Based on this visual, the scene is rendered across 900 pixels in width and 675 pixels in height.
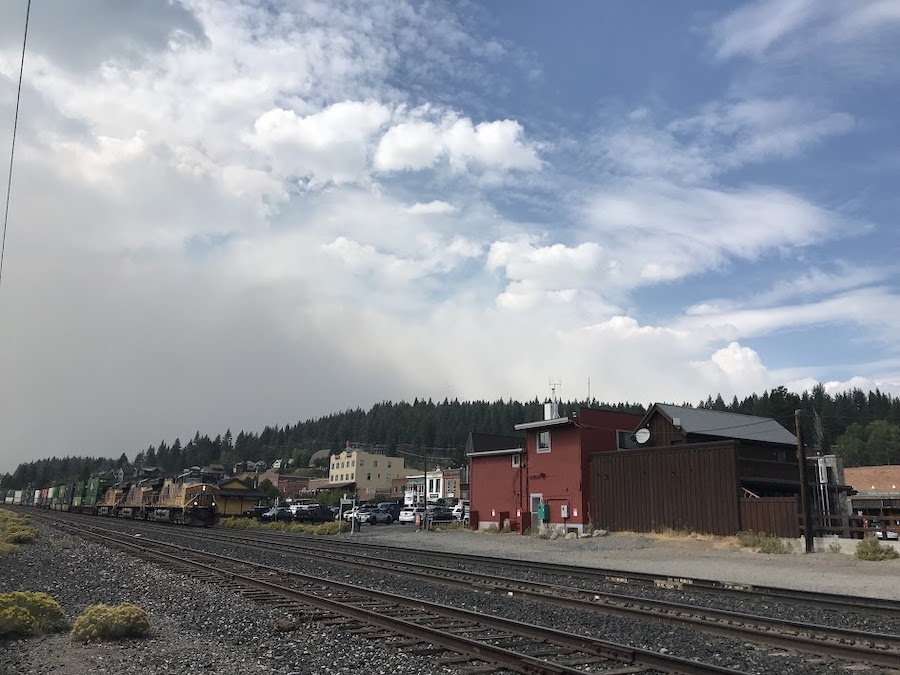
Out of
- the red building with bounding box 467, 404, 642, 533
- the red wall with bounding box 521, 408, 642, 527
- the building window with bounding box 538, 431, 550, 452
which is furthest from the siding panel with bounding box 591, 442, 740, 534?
the building window with bounding box 538, 431, 550, 452

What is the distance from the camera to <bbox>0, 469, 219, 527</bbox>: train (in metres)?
48.2

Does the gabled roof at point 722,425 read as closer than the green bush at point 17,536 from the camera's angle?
No

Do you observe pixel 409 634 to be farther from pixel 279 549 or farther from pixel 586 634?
pixel 279 549

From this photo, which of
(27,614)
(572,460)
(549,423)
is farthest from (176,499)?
(27,614)

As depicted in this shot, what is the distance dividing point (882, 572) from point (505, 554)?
43.8 ft

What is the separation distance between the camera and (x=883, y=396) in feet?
500

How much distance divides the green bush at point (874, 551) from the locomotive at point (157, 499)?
39237 millimetres

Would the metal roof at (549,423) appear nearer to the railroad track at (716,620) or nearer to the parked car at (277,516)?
the railroad track at (716,620)

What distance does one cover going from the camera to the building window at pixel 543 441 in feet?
139

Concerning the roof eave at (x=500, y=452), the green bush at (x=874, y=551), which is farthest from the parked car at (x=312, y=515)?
the green bush at (x=874, y=551)

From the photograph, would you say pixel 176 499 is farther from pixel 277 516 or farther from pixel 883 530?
pixel 883 530

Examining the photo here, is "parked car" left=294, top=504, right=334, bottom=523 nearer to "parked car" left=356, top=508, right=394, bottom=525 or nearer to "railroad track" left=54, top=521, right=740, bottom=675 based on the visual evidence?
"parked car" left=356, top=508, right=394, bottom=525

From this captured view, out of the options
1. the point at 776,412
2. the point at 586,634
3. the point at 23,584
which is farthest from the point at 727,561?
the point at 776,412

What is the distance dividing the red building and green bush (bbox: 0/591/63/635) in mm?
31749
